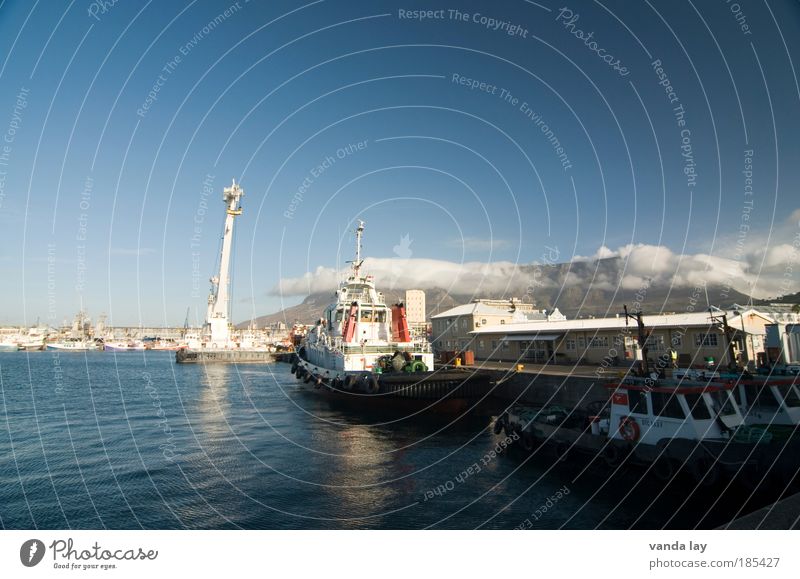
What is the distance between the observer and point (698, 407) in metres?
10.9

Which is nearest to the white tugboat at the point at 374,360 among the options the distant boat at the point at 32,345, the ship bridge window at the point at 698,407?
the ship bridge window at the point at 698,407

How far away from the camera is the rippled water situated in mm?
9570

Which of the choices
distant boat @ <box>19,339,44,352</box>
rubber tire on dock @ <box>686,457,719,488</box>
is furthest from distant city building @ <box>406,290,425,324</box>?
rubber tire on dock @ <box>686,457,719,488</box>

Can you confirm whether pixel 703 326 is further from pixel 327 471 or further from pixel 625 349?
pixel 327 471

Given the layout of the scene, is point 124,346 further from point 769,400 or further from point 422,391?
point 769,400

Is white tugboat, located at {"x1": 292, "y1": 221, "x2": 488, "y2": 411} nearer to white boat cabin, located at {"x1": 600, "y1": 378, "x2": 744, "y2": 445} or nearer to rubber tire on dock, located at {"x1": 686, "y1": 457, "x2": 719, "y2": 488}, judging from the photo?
white boat cabin, located at {"x1": 600, "y1": 378, "x2": 744, "y2": 445}

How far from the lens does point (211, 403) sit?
29688mm

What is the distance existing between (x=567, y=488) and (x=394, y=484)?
5.21 meters

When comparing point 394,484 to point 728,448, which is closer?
point 728,448

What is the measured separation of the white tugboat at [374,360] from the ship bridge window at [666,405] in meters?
13.0

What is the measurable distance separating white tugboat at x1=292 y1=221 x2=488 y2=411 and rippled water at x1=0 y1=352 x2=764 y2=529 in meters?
2.00

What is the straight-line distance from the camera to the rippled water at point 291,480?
9.57m
